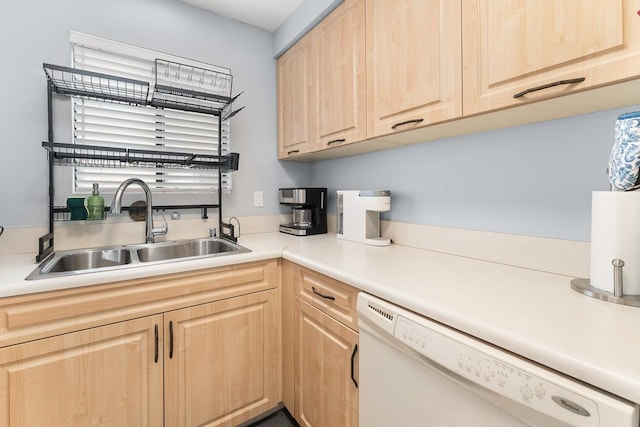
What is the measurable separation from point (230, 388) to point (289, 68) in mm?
2038

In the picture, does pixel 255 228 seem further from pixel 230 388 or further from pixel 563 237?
pixel 563 237

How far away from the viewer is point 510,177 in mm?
1183

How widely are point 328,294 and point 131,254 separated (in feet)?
3.77

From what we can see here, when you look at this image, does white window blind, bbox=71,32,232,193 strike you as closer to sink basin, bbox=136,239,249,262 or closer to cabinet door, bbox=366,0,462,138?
sink basin, bbox=136,239,249,262

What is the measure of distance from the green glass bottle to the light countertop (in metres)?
0.31

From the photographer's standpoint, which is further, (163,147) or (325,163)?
(325,163)

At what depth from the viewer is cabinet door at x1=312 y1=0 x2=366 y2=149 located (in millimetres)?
1459

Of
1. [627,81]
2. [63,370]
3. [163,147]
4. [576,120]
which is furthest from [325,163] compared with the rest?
[63,370]

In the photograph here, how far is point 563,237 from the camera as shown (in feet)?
3.40

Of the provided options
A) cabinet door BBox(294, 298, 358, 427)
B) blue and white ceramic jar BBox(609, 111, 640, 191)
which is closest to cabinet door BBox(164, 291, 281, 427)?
cabinet door BBox(294, 298, 358, 427)

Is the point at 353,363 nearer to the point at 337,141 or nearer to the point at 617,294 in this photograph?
the point at 617,294

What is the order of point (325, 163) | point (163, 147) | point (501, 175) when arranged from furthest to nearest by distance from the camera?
point (325, 163) < point (163, 147) < point (501, 175)

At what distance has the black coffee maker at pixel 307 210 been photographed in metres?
1.96

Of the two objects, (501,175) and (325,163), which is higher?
(325,163)
